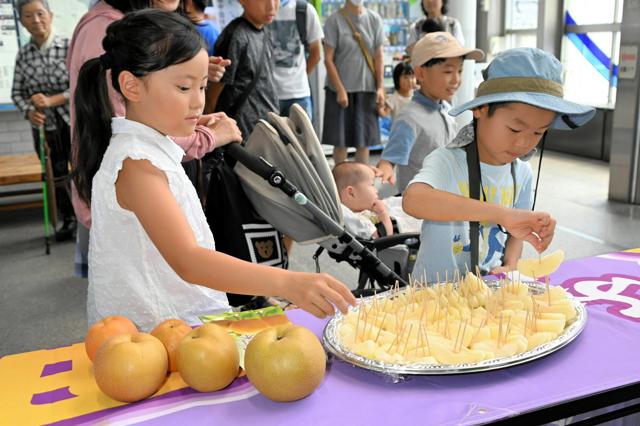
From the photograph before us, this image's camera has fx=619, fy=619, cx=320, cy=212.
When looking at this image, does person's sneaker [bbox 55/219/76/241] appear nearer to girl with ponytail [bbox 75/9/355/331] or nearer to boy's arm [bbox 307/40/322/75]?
boy's arm [bbox 307/40/322/75]

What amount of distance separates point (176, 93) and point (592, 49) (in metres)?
7.46

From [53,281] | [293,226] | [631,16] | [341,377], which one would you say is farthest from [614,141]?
[341,377]

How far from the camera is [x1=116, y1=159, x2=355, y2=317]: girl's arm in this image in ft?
3.91

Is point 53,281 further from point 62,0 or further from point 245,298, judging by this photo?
point 62,0

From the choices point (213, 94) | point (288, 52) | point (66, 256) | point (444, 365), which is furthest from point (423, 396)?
point (66, 256)

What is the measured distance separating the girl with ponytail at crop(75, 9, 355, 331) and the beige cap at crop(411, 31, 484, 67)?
1.53 m

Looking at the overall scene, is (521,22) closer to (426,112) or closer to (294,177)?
(426,112)

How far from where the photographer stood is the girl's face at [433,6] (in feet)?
18.2

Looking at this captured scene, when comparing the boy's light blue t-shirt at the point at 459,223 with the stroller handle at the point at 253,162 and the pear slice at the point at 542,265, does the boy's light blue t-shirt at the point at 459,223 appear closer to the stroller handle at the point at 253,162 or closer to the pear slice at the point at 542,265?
the pear slice at the point at 542,265

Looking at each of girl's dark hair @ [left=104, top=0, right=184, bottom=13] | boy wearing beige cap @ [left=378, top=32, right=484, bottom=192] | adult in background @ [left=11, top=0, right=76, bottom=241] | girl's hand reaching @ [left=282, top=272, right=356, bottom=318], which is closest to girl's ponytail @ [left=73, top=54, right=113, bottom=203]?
girl's dark hair @ [left=104, top=0, right=184, bottom=13]

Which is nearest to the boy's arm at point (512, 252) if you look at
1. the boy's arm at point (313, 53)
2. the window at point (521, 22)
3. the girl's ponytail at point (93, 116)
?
the girl's ponytail at point (93, 116)

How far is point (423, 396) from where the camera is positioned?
1.05 meters

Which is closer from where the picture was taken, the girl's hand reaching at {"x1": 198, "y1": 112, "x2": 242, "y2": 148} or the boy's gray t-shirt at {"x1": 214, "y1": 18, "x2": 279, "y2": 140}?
the girl's hand reaching at {"x1": 198, "y1": 112, "x2": 242, "y2": 148}

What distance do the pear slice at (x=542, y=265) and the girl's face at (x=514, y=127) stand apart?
1.07 ft
